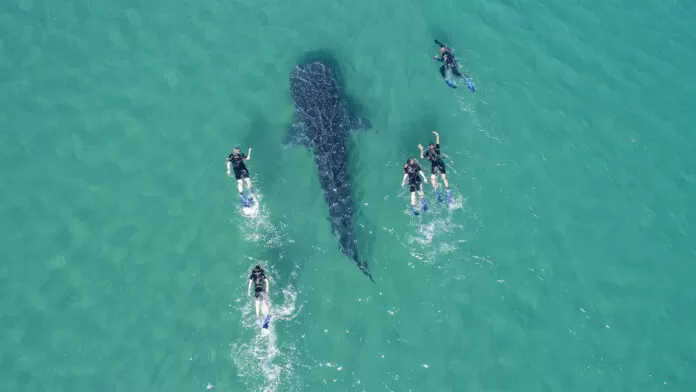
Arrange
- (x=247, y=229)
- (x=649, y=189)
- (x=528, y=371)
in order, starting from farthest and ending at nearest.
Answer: (x=649, y=189) < (x=247, y=229) < (x=528, y=371)

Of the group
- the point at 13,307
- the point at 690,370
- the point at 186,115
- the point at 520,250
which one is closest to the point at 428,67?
the point at 520,250

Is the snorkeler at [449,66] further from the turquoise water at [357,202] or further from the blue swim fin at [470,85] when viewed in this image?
the turquoise water at [357,202]

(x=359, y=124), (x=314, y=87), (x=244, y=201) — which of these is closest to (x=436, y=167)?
(x=359, y=124)

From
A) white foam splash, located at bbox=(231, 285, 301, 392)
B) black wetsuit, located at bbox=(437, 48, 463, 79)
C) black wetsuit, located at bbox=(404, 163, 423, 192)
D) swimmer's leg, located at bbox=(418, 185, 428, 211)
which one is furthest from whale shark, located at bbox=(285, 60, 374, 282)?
black wetsuit, located at bbox=(437, 48, 463, 79)

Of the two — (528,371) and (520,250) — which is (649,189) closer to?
(520,250)

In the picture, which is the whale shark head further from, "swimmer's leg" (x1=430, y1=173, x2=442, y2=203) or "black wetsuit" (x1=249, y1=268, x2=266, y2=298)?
"black wetsuit" (x1=249, y1=268, x2=266, y2=298)

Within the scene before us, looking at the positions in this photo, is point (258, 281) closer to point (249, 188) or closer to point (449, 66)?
point (249, 188)

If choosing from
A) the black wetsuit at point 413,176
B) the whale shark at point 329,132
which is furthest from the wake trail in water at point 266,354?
the black wetsuit at point 413,176
